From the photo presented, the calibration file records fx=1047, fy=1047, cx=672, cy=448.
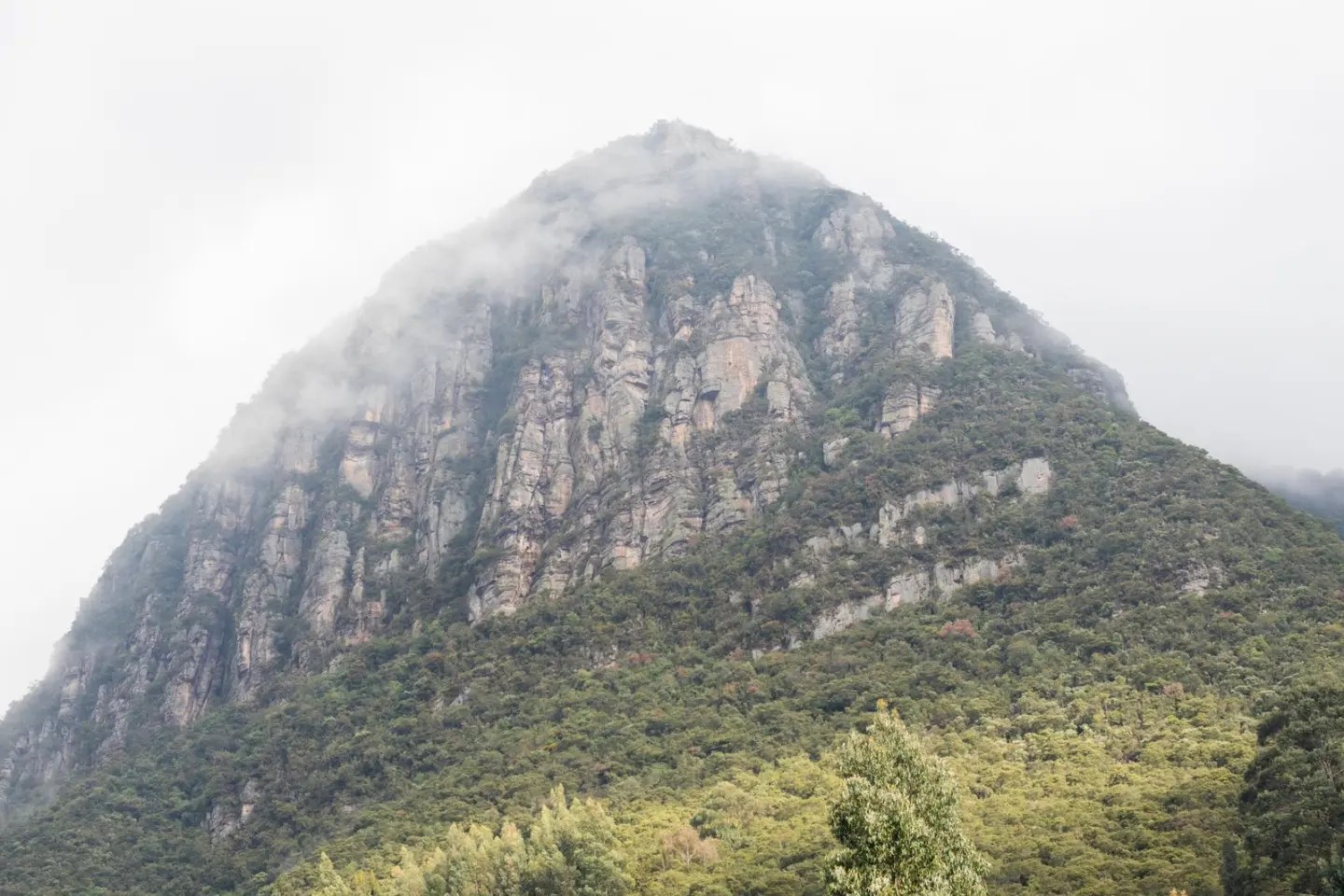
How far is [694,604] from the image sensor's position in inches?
4818

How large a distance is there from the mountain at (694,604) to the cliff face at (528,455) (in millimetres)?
707

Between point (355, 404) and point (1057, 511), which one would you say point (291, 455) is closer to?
point (355, 404)

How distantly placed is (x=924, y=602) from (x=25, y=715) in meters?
153

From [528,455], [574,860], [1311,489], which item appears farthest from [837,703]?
[1311,489]

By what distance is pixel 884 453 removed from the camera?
437 ft

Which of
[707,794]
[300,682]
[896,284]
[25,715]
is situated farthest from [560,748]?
[25,715]

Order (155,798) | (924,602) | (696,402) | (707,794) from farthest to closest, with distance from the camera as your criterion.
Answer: (696,402)
(155,798)
(924,602)
(707,794)

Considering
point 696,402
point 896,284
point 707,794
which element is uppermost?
point 896,284

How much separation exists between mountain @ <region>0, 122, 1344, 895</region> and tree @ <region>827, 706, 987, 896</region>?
19.3m

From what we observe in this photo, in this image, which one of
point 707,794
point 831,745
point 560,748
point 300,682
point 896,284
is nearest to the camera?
point 707,794

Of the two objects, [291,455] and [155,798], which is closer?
[155,798]

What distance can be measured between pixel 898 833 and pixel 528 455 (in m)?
122

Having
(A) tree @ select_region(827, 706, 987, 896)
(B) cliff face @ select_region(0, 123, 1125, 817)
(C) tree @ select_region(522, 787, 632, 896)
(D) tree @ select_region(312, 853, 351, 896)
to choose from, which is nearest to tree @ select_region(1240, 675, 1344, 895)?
(A) tree @ select_region(827, 706, 987, 896)

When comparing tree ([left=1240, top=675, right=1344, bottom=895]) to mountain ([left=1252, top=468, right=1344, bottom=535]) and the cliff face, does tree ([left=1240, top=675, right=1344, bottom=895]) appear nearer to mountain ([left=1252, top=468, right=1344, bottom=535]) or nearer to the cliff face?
the cliff face
